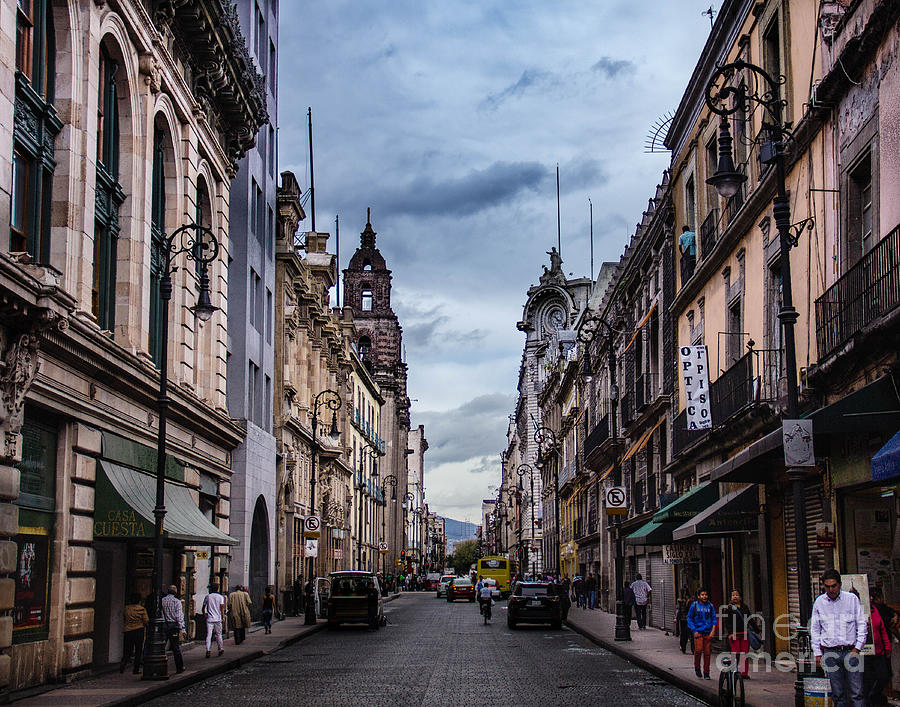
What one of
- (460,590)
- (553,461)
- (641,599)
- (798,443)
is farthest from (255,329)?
(553,461)

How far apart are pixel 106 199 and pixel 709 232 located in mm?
14082

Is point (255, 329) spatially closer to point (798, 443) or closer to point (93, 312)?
point (93, 312)

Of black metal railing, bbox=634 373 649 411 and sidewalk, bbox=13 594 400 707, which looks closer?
Result: sidewalk, bbox=13 594 400 707

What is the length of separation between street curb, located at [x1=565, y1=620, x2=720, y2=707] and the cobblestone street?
0.19 metres

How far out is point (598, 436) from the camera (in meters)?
48.3

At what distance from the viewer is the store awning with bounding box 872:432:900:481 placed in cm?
1288

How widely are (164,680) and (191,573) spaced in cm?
973

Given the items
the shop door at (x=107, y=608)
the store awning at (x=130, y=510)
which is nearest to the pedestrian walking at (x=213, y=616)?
the store awning at (x=130, y=510)

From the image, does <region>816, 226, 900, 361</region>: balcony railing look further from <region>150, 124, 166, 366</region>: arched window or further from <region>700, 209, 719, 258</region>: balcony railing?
<region>150, 124, 166, 366</region>: arched window

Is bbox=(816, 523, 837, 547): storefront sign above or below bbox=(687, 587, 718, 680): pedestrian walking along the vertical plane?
above

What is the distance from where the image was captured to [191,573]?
2905 cm

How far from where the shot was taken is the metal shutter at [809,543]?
1927cm

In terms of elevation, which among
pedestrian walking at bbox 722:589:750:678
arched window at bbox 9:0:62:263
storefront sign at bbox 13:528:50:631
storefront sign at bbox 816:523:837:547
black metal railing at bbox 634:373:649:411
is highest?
arched window at bbox 9:0:62:263

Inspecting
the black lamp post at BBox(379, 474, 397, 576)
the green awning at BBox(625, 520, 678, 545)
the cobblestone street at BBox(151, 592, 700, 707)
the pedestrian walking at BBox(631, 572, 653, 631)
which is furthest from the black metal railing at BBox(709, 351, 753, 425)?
the black lamp post at BBox(379, 474, 397, 576)
